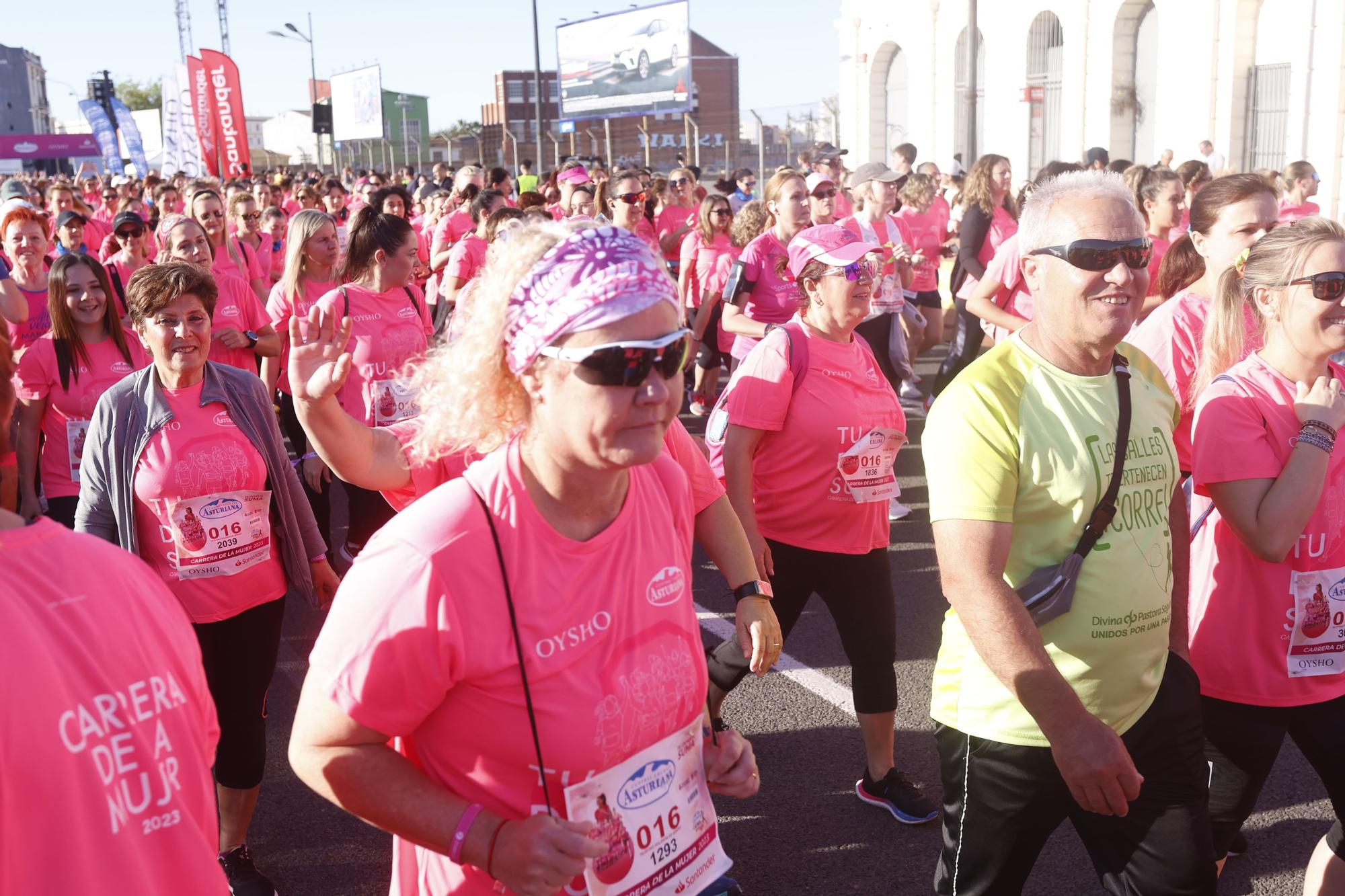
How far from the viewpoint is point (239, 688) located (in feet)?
12.0

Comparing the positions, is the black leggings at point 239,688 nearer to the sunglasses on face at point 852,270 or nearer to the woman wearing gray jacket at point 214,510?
the woman wearing gray jacket at point 214,510

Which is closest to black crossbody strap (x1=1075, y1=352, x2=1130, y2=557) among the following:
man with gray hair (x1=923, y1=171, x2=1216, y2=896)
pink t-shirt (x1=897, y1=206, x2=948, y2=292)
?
man with gray hair (x1=923, y1=171, x2=1216, y2=896)

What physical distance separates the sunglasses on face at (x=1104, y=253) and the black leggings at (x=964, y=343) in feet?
21.6

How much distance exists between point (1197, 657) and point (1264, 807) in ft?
4.54

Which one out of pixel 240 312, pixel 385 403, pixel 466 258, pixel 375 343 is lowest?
pixel 385 403

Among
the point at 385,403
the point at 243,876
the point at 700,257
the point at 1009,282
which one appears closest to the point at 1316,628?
the point at 243,876

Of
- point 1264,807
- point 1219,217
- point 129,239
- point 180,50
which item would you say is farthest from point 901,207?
point 180,50

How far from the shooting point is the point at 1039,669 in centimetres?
235

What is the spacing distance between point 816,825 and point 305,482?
3.40 meters

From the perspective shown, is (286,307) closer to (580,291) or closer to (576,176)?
(580,291)

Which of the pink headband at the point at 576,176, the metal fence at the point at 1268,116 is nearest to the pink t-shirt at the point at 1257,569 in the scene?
the pink headband at the point at 576,176

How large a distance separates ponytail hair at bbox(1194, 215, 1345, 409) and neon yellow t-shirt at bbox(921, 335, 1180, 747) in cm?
80

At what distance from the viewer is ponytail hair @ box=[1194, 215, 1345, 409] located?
3.09 meters

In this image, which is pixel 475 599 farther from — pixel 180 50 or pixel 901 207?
pixel 180 50
